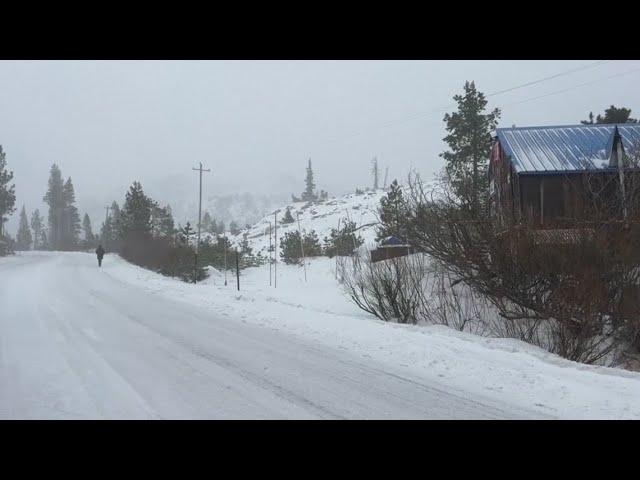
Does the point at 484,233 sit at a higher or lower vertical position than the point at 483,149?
lower

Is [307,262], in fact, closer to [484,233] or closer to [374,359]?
[484,233]

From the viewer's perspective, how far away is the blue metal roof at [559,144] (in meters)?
19.9

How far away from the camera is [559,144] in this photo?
71.6 feet

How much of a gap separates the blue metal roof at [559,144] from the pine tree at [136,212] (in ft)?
104

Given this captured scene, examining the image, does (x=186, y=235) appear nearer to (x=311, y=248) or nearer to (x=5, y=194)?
(x=311, y=248)

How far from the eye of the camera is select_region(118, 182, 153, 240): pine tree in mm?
42688

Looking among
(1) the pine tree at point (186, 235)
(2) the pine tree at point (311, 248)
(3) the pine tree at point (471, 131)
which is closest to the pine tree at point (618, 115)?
(3) the pine tree at point (471, 131)

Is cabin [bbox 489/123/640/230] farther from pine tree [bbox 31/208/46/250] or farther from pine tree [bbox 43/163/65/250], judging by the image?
pine tree [bbox 31/208/46/250]

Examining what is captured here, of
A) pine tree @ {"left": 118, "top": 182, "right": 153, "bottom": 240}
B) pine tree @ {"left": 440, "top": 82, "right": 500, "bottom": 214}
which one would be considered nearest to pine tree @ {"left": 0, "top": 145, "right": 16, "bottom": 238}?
pine tree @ {"left": 118, "top": 182, "right": 153, "bottom": 240}

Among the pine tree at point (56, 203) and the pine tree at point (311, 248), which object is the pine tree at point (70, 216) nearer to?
the pine tree at point (56, 203)

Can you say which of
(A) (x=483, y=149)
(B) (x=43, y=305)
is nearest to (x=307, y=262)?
(A) (x=483, y=149)

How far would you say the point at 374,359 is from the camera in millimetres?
6891

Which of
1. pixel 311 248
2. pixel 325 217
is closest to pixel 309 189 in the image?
pixel 325 217
